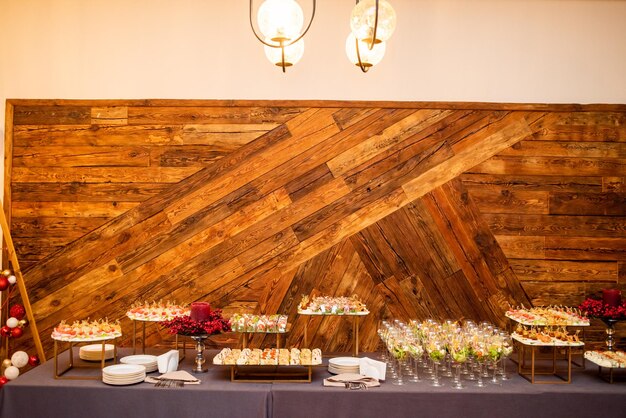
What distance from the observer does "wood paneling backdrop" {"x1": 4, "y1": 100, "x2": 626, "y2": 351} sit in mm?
4906

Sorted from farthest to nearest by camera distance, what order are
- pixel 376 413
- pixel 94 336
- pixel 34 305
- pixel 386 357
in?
pixel 34 305 < pixel 386 357 < pixel 94 336 < pixel 376 413

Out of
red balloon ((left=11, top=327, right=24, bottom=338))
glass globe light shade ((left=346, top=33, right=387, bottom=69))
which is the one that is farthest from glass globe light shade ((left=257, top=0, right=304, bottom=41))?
red balloon ((left=11, top=327, right=24, bottom=338))

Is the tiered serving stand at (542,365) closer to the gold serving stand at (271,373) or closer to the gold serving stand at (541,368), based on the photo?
the gold serving stand at (541,368)

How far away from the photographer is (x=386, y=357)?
4059 mm

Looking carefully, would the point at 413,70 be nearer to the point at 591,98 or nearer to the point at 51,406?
the point at 591,98

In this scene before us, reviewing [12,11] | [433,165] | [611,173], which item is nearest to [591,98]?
[611,173]

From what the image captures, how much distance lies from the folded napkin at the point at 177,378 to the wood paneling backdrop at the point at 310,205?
1.32 m

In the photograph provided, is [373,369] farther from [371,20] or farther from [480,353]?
[371,20]

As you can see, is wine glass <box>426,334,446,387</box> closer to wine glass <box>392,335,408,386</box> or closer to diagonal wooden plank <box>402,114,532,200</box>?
wine glass <box>392,335,408,386</box>

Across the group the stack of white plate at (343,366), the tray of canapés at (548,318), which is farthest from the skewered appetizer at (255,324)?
the tray of canapés at (548,318)

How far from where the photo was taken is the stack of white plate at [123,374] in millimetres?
3463

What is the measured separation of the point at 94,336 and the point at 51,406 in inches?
18.3

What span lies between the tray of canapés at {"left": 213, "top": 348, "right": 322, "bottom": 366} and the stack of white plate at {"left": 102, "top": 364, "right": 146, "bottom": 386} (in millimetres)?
464

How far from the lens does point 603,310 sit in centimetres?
405
